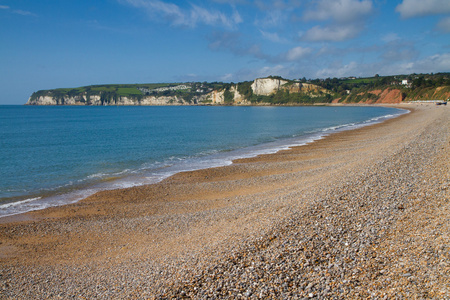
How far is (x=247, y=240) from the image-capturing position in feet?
27.2

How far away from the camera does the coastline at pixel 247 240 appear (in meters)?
6.35

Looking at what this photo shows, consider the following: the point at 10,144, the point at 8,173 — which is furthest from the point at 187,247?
the point at 10,144

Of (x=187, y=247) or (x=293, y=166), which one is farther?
(x=293, y=166)

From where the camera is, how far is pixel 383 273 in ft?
20.3

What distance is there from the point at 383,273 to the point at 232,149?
25603 mm

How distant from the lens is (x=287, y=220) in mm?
9180

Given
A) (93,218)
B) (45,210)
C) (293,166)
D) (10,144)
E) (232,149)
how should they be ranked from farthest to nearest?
(10,144), (232,149), (293,166), (45,210), (93,218)

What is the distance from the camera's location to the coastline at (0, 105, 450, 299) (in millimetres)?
6348

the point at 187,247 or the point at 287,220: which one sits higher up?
the point at 287,220

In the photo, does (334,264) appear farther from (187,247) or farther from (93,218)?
(93,218)

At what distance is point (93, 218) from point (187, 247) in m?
5.64

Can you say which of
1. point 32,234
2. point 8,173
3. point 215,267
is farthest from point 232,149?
point 215,267

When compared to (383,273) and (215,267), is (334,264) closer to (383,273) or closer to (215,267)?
(383,273)

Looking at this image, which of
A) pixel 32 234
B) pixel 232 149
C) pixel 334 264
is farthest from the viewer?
pixel 232 149
